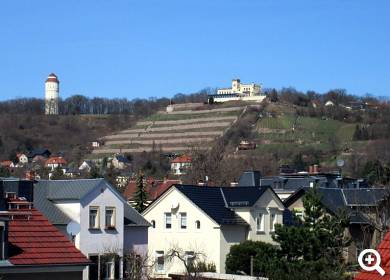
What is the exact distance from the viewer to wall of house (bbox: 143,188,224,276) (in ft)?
144

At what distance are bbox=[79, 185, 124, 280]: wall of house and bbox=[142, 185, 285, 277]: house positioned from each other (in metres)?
6.69

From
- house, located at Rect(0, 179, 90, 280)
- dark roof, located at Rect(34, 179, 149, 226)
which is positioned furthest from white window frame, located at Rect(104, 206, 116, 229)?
house, located at Rect(0, 179, 90, 280)

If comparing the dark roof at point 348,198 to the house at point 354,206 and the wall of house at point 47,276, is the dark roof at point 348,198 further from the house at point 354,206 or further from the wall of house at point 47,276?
the wall of house at point 47,276

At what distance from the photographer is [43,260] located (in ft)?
71.2

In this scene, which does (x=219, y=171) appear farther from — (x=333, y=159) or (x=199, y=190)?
(x=333, y=159)

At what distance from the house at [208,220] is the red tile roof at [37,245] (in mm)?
20252

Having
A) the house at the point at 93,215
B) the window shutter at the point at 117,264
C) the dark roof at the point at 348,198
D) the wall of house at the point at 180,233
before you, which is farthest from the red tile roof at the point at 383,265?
the dark roof at the point at 348,198

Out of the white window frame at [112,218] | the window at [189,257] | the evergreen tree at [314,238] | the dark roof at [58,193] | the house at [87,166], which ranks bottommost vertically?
the window at [189,257]

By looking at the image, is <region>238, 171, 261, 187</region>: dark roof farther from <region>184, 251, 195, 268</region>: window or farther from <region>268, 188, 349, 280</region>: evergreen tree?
<region>268, 188, 349, 280</region>: evergreen tree

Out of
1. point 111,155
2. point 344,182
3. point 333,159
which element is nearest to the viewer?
point 344,182

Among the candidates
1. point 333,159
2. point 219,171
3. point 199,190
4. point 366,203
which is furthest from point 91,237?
point 333,159

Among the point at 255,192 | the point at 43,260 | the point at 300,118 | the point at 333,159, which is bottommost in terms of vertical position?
the point at 43,260

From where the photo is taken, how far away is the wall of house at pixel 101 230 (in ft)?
118

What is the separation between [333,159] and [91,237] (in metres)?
120
